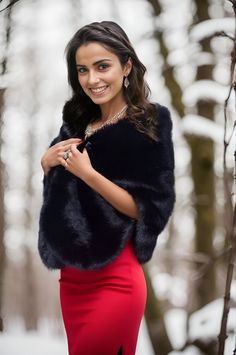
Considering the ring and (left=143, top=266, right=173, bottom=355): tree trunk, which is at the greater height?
the ring

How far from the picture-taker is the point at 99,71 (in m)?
1.87

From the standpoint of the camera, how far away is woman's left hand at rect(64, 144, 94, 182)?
5.81ft

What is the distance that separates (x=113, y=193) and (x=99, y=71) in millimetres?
443

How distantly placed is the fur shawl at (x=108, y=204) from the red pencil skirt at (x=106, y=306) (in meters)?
0.05

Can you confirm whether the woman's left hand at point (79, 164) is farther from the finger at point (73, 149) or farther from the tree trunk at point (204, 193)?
the tree trunk at point (204, 193)

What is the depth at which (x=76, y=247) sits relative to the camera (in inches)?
72.3

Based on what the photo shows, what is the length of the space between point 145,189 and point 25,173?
40.3 ft

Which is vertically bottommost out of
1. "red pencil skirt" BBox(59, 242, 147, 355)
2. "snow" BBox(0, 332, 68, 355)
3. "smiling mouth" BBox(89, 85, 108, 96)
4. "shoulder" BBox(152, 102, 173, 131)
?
"snow" BBox(0, 332, 68, 355)

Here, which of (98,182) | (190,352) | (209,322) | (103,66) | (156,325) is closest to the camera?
(98,182)

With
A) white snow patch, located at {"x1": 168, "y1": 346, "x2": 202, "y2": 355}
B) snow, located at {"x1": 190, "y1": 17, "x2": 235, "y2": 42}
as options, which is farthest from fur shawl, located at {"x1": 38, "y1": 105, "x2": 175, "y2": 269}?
white snow patch, located at {"x1": 168, "y1": 346, "x2": 202, "y2": 355}

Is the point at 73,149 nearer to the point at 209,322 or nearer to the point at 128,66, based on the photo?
the point at 128,66

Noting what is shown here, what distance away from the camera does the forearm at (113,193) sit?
177 cm

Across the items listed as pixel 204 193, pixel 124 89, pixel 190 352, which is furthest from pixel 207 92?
pixel 124 89

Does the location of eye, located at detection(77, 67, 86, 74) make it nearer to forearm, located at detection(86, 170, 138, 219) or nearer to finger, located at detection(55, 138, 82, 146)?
finger, located at detection(55, 138, 82, 146)
